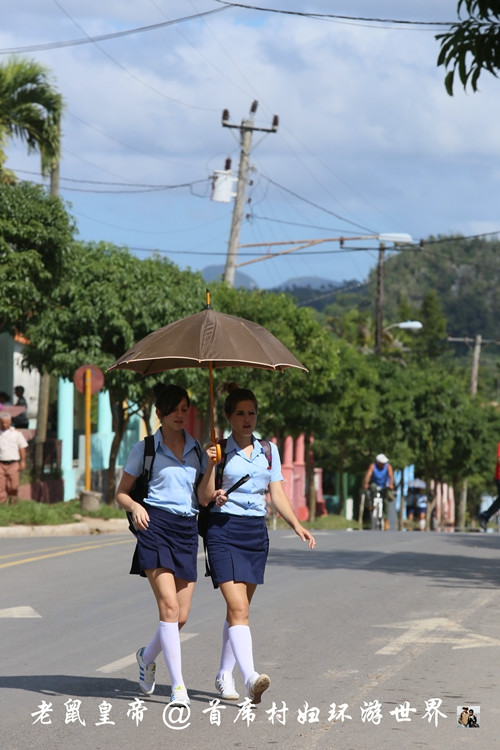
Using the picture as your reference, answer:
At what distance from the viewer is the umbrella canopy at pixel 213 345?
7375 millimetres

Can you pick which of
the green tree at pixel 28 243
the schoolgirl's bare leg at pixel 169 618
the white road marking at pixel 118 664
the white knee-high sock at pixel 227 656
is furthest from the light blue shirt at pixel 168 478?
the green tree at pixel 28 243

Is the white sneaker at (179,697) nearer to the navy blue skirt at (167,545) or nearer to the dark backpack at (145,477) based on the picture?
the navy blue skirt at (167,545)

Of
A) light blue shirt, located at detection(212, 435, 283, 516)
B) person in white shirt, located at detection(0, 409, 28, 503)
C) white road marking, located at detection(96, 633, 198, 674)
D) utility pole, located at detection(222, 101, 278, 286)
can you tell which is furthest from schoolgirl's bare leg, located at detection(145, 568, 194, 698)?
utility pole, located at detection(222, 101, 278, 286)

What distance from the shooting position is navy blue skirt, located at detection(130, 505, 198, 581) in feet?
23.9

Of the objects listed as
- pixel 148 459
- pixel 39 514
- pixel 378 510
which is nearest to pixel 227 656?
pixel 148 459

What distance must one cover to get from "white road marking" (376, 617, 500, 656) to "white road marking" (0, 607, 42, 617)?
3.04 metres

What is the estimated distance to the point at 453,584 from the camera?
46.9 feet

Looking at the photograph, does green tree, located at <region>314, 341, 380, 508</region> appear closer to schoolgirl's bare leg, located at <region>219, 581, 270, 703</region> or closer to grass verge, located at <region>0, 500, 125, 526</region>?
grass verge, located at <region>0, 500, 125, 526</region>

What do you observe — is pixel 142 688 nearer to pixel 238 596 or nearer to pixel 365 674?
pixel 238 596

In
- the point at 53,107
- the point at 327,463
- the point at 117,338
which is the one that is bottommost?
the point at 327,463

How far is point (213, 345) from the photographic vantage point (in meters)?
7.43

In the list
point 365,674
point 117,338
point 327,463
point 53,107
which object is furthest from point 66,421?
point 327,463

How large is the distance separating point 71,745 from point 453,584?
27.3ft

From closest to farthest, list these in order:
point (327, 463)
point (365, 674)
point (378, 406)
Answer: point (365, 674) → point (378, 406) → point (327, 463)
